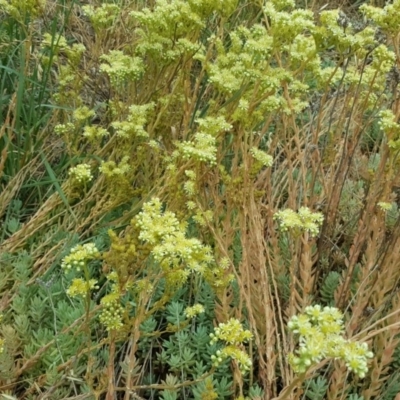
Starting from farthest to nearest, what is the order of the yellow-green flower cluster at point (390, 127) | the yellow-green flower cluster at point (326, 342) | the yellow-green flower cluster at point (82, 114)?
the yellow-green flower cluster at point (82, 114) → the yellow-green flower cluster at point (390, 127) → the yellow-green flower cluster at point (326, 342)

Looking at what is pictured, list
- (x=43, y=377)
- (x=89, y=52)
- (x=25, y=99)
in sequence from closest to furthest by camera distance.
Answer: (x=43, y=377), (x=25, y=99), (x=89, y=52)

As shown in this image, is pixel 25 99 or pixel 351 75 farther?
pixel 25 99

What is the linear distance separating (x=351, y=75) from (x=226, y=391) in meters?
0.89

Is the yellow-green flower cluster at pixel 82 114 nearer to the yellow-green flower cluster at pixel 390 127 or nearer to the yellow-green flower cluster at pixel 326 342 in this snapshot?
the yellow-green flower cluster at pixel 390 127

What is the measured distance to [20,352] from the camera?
56.2 inches

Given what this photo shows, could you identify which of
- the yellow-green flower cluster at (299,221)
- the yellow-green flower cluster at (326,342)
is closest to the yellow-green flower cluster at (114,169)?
the yellow-green flower cluster at (299,221)

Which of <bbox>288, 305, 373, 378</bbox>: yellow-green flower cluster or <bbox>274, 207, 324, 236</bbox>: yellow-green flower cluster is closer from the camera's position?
<bbox>288, 305, 373, 378</bbox>: yellow-green flower cluster

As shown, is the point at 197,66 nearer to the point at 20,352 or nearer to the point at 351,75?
the point at 351,75

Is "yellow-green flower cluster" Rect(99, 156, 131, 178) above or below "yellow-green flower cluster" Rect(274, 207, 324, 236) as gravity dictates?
below

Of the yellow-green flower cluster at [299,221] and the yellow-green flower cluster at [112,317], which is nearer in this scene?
the yellow-green flower cluster at [112,317]

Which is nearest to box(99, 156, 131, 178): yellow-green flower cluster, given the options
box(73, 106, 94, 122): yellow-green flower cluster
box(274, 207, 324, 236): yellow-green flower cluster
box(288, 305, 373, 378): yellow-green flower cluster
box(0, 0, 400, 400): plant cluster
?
box(0, 0, 400, 400): plant cluster

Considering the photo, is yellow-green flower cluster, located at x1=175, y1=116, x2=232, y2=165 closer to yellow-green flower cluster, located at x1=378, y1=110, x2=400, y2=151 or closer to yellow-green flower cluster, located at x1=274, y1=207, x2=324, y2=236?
yellow-green flower cluster, located at x1=274, y1=207, x2=324, y2=236

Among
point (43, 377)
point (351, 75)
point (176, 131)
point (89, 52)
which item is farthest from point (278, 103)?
Answer: point (89, 52)

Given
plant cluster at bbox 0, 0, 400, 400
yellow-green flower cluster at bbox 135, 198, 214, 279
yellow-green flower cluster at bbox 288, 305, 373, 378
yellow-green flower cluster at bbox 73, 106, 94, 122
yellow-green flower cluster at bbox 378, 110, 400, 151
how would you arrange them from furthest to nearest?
yellow-green flower cluster at bbox 73, 106, 94, 122, yellow-green flower cluster at bbox 378, 110, 400, 151, plant cluster at bbox 0, 0, 400, 400, yellow-green flower cluster at bbox 135, 198, 214, 279, yellow-green flower cluster at bbox 288, 305, 373, 378
